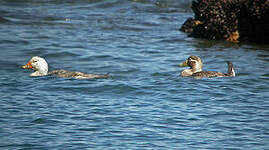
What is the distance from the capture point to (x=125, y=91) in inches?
479

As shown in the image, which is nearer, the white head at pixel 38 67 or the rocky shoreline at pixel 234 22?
the white head at pixel 38 67

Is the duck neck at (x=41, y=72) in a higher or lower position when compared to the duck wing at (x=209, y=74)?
higher

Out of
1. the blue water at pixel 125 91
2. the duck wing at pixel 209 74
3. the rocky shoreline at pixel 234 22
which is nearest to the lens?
the blue water at pixel 125 91

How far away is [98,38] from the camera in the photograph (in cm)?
1927

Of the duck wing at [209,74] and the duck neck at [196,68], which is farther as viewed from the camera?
the duck neck at [196,68]

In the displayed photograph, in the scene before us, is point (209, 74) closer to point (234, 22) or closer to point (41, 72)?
point (41, 72)

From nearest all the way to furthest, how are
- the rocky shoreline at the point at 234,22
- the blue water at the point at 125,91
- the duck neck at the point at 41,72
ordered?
the blue water at the point at 125,91
the duck neck at the point at 41,72
the rocky shoreline at the point at 234,22

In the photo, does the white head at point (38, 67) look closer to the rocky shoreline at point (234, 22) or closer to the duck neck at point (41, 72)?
the duck neck at point (41, 72)

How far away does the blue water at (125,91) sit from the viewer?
29.0 ft

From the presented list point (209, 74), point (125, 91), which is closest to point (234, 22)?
point (209, 74)

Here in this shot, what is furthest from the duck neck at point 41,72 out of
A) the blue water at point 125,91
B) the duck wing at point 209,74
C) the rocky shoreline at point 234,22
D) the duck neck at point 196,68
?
the rocky shoreline at point 234,22

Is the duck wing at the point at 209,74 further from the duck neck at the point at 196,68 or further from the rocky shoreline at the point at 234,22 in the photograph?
the rocky shoreline at the point at 234,22

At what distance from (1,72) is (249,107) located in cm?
764

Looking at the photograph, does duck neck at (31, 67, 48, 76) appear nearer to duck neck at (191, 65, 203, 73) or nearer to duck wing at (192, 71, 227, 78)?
duck neck at (191, 65, 203, 73)
